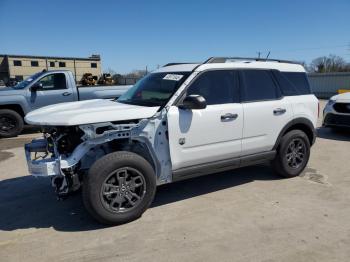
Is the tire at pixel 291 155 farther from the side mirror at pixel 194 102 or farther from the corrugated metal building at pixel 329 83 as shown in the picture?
the corrugated metal building at pixel 329 83

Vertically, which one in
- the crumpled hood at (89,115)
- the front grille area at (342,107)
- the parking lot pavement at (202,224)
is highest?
the crumpled hood at (89,115)

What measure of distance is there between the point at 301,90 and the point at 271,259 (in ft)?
10.9

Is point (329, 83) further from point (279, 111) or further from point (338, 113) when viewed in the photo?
point (279, 111)

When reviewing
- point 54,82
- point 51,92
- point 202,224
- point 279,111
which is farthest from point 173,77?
point 54,82

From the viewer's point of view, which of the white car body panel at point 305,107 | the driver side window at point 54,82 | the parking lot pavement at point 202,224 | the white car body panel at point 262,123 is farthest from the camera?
the driver side window at point 54,82

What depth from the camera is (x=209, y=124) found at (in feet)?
13.8

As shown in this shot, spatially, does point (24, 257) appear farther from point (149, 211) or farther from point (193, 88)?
point (193, 88)

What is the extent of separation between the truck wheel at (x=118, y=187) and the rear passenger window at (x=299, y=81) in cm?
299

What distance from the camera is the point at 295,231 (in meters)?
3.55

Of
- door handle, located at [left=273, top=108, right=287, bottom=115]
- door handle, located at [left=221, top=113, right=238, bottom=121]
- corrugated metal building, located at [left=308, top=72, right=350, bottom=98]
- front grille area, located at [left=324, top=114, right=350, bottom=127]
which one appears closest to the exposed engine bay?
door handle, located at [left=221, top=113, right=238, bottom=121]

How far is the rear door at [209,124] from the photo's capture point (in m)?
4.01

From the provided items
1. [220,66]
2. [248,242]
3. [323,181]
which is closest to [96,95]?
[220,66]

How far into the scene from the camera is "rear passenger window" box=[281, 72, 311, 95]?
5.32m

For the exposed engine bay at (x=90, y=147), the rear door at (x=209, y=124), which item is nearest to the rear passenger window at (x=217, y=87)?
the rear door at (x=209, y=124)
